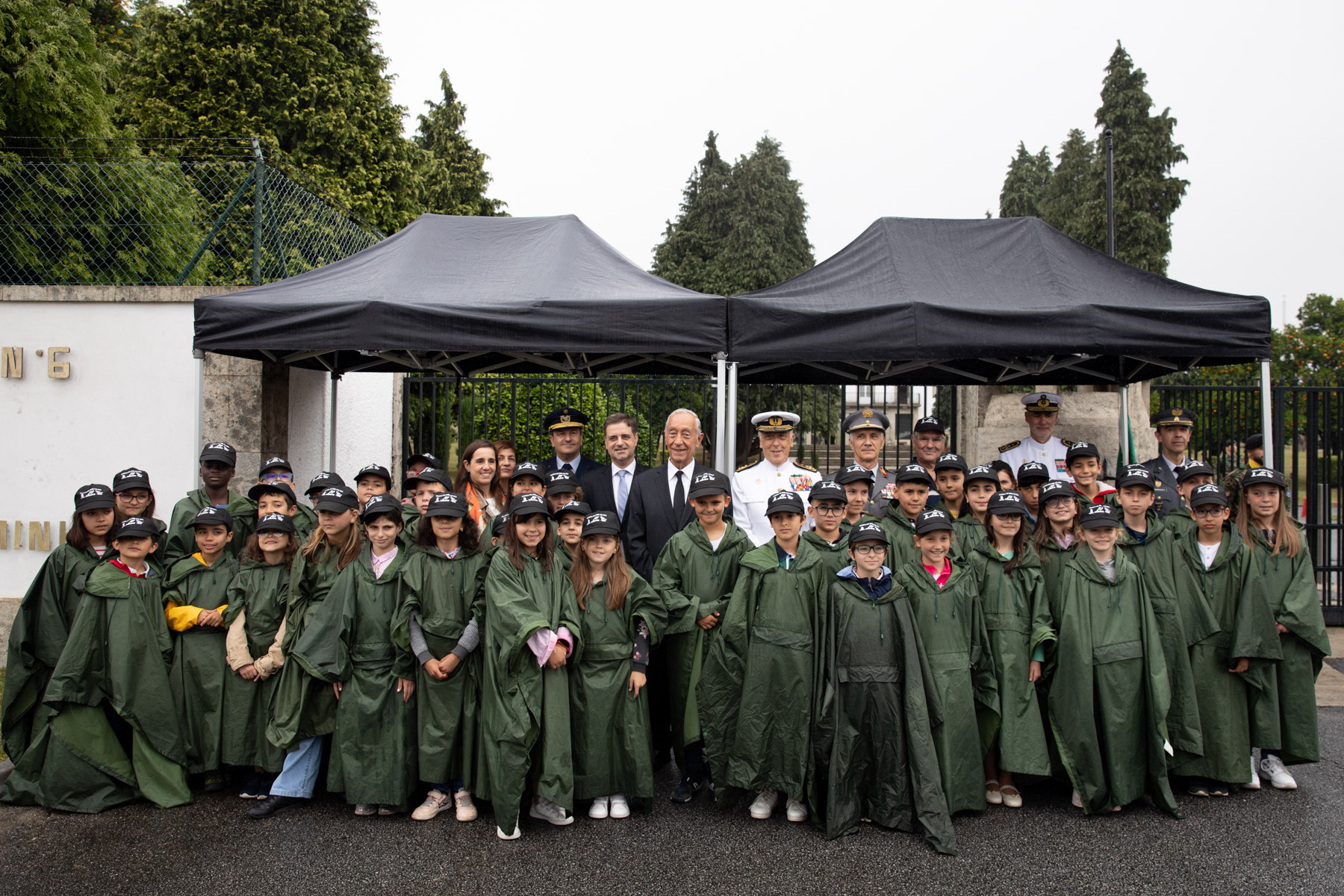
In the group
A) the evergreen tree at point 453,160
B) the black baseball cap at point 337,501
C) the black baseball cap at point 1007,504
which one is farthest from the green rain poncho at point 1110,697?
the evergreen tree at point 453,160

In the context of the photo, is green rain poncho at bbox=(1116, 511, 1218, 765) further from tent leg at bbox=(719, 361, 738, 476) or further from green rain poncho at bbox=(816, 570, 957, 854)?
tent leg at bbox=(719, 361, 738, 476)

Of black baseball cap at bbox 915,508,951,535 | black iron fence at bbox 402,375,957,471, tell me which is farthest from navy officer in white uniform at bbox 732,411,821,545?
black baseball cap at bbox 915,508,951,535

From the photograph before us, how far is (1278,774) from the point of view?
4.48 metres

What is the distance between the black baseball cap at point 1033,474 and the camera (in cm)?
503

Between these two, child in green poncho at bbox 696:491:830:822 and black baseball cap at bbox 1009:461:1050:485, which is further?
black baseball cap at bbox 1009:461:1050:485

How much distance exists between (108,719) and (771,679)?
3204mm

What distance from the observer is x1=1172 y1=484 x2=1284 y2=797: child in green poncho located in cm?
431

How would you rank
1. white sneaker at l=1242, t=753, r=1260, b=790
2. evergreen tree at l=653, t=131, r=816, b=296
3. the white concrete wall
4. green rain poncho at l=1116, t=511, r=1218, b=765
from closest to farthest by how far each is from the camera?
green rain poncho at l=1116, t=511, r=1218, b=765 → white sneaker at l=1242, t=753, r=1260, b=790 → the white concrete wall → evergreen tree at l=653, t=131, r=816, b=296

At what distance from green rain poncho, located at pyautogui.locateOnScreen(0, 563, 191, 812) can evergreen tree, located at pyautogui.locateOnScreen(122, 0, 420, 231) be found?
45.2 feet

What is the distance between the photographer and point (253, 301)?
5293mm

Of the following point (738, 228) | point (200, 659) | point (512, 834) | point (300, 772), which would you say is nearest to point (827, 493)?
point (512, 834)

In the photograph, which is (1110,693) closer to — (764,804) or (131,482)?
(764,804)

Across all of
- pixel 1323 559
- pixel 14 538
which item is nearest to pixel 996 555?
pixel 1323 559

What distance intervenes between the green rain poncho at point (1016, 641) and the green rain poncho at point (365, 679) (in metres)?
2.75
